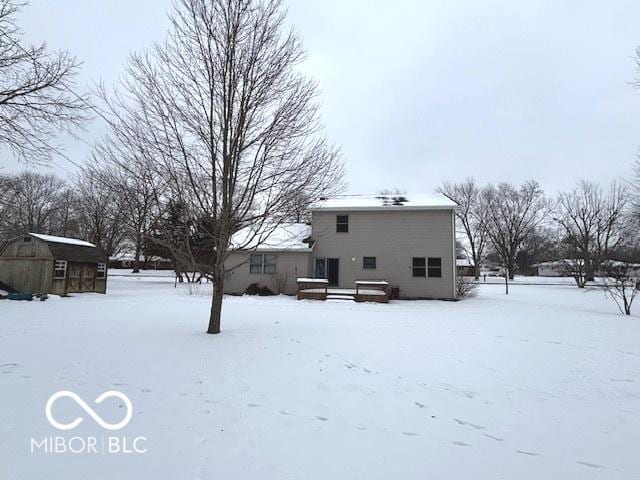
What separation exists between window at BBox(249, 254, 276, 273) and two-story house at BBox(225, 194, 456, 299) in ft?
0.17

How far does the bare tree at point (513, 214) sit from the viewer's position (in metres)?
44.0

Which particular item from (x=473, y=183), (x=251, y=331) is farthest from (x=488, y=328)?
(x=473, y=183)

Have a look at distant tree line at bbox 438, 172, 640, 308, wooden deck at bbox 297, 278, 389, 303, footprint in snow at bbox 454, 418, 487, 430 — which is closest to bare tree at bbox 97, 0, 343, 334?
footprint in snow at bbox 454, 418, 487, 430

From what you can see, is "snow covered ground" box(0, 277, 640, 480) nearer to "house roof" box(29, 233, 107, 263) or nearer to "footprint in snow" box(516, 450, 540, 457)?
"footprint in snow" box(516, 450, 540, 457)

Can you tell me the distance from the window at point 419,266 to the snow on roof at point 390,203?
2.99 m

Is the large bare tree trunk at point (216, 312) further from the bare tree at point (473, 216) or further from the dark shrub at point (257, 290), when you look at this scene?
the bare tree at point (473, 216)

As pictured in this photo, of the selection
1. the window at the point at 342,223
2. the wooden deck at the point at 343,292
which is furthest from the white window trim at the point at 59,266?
the window at the point at 342,223

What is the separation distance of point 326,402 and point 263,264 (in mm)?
16442

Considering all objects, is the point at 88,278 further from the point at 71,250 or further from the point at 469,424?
the point at 469,424

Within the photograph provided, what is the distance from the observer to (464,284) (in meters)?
20.6

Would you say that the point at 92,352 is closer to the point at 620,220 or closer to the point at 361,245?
the point at 361,245

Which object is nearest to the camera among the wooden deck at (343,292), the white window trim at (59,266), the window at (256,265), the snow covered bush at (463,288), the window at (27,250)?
the wooden deck at (343,292)

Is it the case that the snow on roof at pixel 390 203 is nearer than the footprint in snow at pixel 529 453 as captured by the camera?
No

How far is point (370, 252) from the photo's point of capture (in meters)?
20.3
